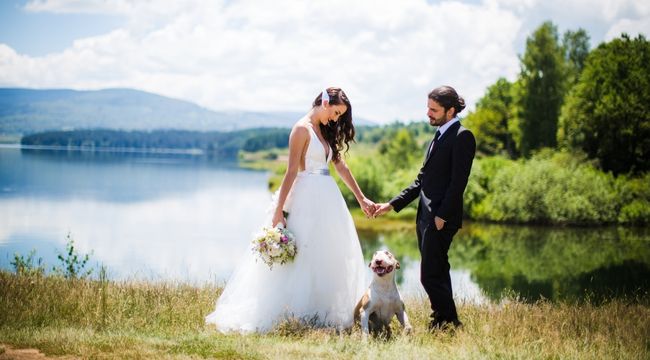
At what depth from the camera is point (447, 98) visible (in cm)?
646

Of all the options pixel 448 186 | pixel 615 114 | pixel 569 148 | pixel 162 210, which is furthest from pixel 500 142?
pixel 448 186

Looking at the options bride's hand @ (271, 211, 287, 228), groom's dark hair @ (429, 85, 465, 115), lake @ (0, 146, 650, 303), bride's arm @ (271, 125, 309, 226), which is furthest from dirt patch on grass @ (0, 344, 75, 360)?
lake @ (0, 146, 650, 303)

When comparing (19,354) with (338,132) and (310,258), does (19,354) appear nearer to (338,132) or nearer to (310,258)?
(310,258)

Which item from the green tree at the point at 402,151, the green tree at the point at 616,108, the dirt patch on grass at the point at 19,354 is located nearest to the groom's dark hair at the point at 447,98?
the dirt patch on grass at the point at 19,354

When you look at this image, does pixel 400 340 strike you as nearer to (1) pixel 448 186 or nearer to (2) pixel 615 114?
(1) pixel 448 186

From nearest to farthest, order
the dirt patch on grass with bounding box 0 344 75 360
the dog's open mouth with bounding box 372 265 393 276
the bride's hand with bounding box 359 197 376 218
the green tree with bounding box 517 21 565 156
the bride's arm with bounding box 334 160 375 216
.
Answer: the dirt patch on grass with bounding box 0 344 75 360, the dog's open mouth with bounding box 372 265 393 276, the bride's arm with bounding box 334 160 375 216, the bride's hand with bounding box 359 197 376 218, the green tree with bounding box 517 21 565 156

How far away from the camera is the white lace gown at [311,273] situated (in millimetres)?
6867

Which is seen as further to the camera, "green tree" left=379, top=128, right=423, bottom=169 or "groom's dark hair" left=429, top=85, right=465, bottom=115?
"green tree" left=379, top=128, right=423, bottom=169

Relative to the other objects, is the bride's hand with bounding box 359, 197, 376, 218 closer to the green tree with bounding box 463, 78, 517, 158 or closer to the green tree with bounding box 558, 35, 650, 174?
the green tree with bounding box 558, 35, 650, 174

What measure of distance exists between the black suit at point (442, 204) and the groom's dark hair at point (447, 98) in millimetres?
205

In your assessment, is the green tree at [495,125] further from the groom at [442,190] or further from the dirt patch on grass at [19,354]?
the dirt patch on grass at [19,354]

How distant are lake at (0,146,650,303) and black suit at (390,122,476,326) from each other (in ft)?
24.2

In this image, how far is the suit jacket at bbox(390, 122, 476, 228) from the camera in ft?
20.7

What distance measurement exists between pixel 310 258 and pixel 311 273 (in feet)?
0.54
